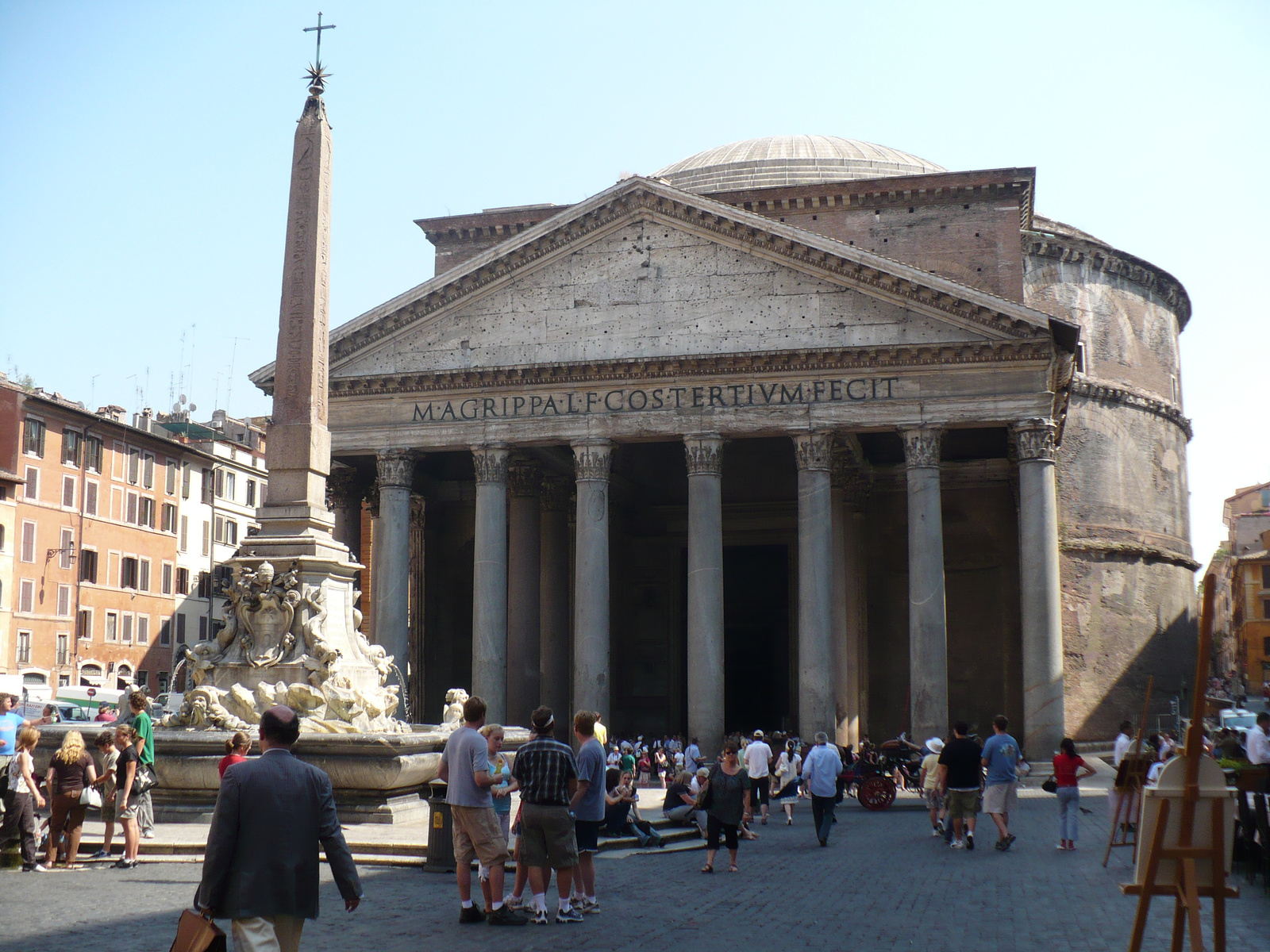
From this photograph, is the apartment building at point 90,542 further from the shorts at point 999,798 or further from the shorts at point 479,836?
the shorts at point 479,836

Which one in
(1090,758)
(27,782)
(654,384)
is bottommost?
(1090,758)

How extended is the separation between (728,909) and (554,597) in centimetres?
2007

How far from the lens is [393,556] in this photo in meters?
25.0

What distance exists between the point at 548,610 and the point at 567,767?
68.0ft

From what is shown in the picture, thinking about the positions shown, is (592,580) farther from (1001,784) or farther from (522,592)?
(1001,784)

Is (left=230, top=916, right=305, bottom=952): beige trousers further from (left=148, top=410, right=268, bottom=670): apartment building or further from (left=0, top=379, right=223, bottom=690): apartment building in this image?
(left=148, top=410, right=268, bottom=670): apartment building

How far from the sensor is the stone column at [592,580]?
2369cm

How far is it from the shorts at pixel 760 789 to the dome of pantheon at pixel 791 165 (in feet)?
69.4

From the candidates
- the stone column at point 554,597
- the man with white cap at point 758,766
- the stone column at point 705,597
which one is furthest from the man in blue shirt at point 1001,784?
the stone column at point 554,597

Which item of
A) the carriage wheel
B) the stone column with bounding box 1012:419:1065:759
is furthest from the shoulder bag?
the stone column with bounding box 1012:419:1065:759

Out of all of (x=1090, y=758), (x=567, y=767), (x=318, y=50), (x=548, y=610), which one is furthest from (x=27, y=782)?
(x=1090, y=758)

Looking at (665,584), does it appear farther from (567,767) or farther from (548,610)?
(567,767)

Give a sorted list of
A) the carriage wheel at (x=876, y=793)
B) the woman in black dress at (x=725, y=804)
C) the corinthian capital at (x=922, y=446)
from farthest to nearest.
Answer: the corinthian capital at (x=922, y=446) < the carriage wheel at (x=876, y=793) < the woman in black dress at (x=725, y=804)

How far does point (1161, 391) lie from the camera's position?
37406 millimetres
